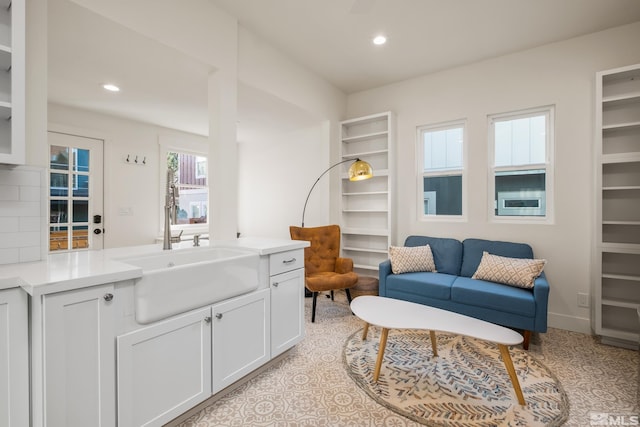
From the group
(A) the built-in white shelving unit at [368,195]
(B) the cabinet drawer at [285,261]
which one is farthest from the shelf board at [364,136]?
(B) the cabinet drawer at [285,261]

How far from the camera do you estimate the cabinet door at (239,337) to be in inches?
68.7

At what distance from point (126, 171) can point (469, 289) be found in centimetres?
474

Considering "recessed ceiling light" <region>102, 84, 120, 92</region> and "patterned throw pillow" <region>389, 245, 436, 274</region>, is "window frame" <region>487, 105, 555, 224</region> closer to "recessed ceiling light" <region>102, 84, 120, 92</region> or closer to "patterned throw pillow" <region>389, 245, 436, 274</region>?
"patterned throw pillow" <region>389, 245, 436, 274</region>

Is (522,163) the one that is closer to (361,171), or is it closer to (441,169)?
(441,169)

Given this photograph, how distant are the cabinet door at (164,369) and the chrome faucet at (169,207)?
0.65 m

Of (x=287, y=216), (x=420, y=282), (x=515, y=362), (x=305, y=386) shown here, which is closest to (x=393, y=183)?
(x=420, y=282)

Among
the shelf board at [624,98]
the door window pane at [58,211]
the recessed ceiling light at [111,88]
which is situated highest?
the recessed ceiling light at [111,88]

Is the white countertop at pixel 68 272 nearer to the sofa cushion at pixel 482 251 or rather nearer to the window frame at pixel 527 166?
the sofa cushion at pixel 482 251

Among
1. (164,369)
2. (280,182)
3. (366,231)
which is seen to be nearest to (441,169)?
(366,231)

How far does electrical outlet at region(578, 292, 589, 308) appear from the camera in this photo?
2871mm

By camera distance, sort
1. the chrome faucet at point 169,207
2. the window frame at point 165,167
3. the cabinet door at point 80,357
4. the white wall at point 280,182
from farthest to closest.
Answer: the window frame at point 165,167
the white wall at point 280,182
the chrome faucet at point 169,207
the cabinet door at point 80,357

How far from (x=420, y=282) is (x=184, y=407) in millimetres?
2299

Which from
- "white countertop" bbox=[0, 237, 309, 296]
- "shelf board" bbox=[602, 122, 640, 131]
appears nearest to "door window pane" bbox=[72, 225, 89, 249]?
"white countertop" bbox=[0, 237, 309, 296]

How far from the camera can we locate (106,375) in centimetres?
129
